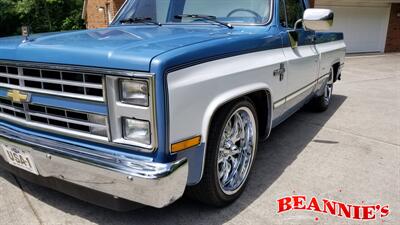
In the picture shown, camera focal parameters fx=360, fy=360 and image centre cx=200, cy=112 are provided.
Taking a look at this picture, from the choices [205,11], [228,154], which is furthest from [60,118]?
[205,11]

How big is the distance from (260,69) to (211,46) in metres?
0.69

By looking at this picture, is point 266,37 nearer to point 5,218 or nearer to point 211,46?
point 211,46

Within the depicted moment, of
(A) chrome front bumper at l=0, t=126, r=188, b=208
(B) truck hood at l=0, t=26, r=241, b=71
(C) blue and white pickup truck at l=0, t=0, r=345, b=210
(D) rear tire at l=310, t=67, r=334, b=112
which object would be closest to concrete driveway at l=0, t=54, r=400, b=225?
(D) rear tire at l=310, t=67, r=334, b=112

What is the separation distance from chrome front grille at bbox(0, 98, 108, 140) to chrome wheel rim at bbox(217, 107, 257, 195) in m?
0.91

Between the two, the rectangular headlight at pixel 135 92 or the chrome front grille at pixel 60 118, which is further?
the chrome front grille at pixel 60 118

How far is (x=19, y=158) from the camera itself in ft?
8.25

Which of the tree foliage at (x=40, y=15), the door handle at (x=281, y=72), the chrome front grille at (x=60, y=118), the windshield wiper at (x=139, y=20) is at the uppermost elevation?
the windshield wiper at (x=139, y=20)

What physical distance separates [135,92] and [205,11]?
5.47 ft

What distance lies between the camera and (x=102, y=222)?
8.70 feet

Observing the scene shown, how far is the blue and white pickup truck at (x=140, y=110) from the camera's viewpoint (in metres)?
2.06

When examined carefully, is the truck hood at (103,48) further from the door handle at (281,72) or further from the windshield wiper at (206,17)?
the door handle at (281,72)

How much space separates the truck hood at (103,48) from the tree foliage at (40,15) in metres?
26.7

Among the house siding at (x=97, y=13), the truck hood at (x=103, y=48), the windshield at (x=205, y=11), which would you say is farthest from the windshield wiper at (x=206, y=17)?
the house siding at (x=97, y=13)

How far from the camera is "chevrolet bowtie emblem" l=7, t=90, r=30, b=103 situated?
2.49 metres
